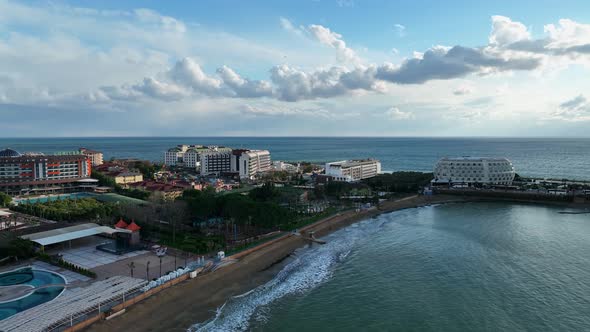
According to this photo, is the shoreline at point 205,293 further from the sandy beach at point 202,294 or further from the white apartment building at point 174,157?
the white apartment building at point 174,157

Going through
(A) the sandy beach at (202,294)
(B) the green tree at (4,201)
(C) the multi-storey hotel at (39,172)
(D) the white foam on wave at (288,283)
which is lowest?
(D) the white foam on wave at (288,283)

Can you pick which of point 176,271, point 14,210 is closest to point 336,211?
point 176,271

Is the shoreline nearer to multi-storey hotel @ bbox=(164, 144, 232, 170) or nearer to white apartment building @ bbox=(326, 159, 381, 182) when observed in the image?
white apartment building @ bbox=(326, 159, 381, 182)

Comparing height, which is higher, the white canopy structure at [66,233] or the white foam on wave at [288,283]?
the white canopy structure at [66,233]

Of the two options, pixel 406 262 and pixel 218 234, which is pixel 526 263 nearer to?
pixel 406 262

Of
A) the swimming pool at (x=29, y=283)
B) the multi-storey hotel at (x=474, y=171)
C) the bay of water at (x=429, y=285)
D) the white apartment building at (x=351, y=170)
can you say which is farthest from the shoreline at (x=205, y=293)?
the multi-storey hotel at (x=474, y=171)

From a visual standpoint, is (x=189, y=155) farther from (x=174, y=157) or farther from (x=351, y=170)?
(x=351, y=170)

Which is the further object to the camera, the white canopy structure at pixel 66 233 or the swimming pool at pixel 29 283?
the white canopy structure at pixel 66 233
